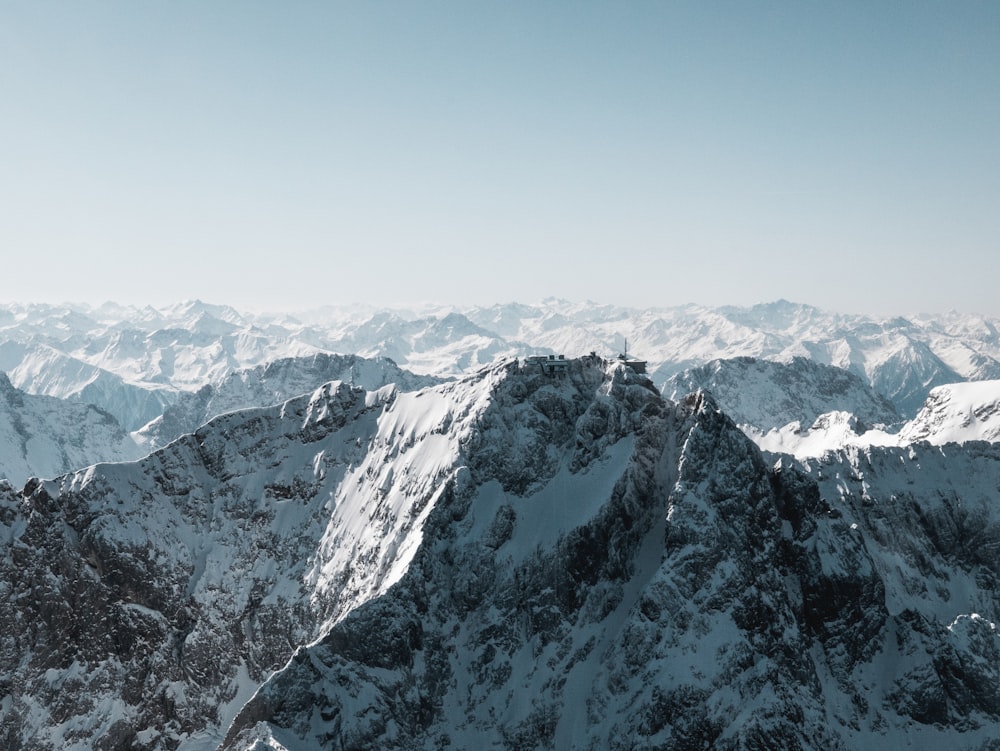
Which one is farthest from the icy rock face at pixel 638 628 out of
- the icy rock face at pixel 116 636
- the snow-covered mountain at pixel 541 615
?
the icy rock face at pixel 116 636

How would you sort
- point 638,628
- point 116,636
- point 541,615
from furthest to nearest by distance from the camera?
point 116,636
point 541,615
point 638,628

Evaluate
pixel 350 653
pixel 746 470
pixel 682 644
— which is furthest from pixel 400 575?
pixel 746 470

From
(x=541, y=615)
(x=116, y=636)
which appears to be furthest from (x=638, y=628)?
(x=116, y=636)

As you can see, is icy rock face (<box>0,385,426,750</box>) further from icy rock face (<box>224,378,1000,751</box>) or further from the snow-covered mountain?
icy rock face (<box>224,378,1000,751</box>)

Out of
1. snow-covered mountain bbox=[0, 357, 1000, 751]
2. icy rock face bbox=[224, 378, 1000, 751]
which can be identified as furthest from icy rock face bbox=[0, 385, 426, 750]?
icy rock face bbox=[224, 378, 1000, 751]

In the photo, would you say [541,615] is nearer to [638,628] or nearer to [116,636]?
[638,628]

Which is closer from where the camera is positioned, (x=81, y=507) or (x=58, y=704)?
(x=58, y=704)

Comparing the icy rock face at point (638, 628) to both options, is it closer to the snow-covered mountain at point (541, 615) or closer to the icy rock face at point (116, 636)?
the snow-covered mountain at point (541, 615)

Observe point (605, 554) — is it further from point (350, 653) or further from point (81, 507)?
point (81, 507)
